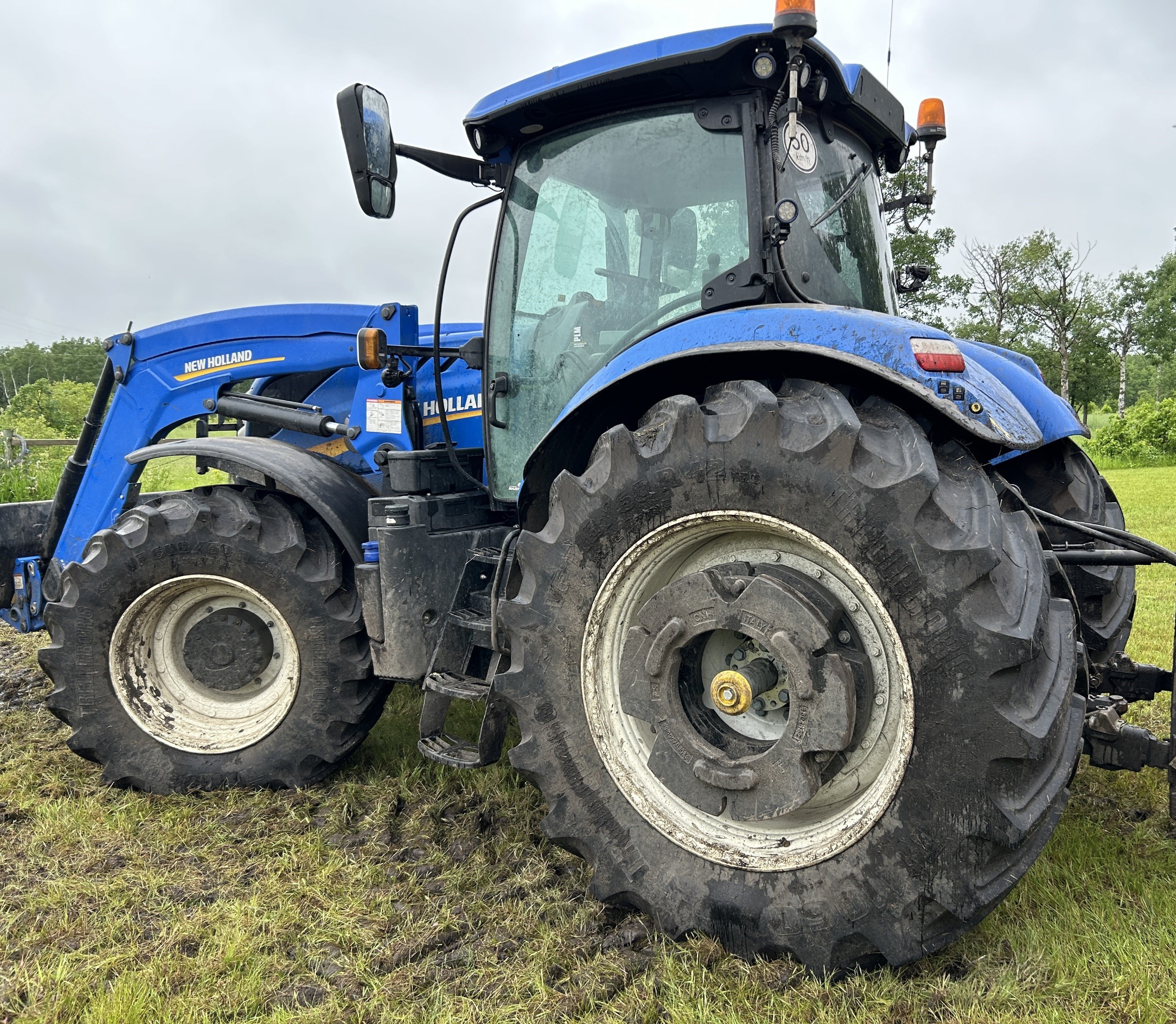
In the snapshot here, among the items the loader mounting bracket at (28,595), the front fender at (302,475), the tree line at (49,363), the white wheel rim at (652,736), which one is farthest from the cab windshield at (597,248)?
the tree line at (49,363)

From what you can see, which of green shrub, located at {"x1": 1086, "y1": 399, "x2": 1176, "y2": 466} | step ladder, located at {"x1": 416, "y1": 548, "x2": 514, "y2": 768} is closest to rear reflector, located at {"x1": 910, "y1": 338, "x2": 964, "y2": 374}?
step ladder, located at {"x1": 416, "y1": 548, "x2": 514, "y2": 768}

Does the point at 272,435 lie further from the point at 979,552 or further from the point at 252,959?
the point at 979,552

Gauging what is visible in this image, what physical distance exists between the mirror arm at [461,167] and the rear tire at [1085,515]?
86.4 inches

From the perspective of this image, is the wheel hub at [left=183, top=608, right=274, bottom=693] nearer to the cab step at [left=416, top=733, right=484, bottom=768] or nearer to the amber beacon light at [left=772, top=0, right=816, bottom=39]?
the cab step at [left=416, top=733, right=484, bottom=768]

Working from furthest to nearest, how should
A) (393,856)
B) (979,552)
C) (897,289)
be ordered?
(897,289)
(393,856)
(979,552)

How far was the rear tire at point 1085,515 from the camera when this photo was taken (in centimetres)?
301

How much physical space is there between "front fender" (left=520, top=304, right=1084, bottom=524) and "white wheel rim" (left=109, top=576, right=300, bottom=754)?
139 cm

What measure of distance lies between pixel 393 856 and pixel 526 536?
4.06 feet

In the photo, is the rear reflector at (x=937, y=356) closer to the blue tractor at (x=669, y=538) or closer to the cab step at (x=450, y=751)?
the blue tractor at (x=669, y=538)

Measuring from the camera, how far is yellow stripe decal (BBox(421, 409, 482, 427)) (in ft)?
12.0

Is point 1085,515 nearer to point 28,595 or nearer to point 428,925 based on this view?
point 428,925

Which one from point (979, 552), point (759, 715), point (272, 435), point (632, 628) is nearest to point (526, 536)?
point (632, 628)

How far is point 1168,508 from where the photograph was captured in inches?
436

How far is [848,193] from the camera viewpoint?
9.14ft
